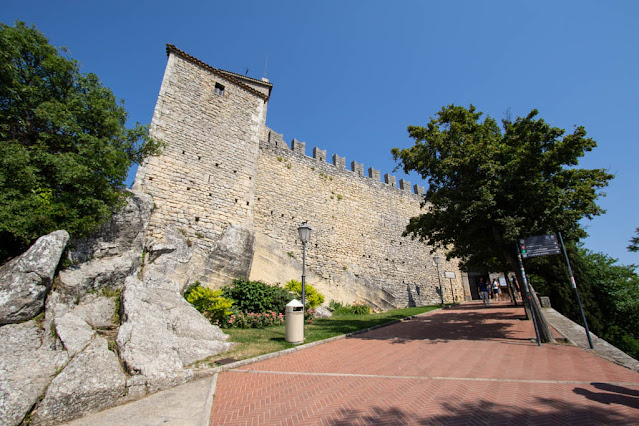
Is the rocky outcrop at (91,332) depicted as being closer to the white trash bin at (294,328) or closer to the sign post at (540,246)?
→ the white trash bin at (294,328)

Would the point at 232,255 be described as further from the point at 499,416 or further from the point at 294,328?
the point at 499,416

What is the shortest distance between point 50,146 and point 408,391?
37.0 ft

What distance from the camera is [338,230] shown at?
19250 mm

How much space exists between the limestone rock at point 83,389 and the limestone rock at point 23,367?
0.19 m

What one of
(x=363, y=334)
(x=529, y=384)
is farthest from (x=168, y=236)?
(x=529, y=384)

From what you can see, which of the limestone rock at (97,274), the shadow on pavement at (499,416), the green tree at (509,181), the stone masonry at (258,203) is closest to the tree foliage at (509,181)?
the green tree at (509,181)

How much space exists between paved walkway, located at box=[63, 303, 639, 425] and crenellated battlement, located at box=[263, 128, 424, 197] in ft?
47.5

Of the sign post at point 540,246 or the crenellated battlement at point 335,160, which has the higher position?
the crenellated battlement at point 335,160

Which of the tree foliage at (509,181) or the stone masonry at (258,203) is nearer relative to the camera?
the tree foliage at (509,181)

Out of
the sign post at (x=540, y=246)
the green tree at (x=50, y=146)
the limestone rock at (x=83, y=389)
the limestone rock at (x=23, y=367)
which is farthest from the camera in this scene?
the sign post at (x=540, y=246)

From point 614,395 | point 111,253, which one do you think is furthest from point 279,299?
point 614,395

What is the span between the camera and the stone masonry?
1120cm

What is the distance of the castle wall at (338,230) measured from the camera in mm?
16000

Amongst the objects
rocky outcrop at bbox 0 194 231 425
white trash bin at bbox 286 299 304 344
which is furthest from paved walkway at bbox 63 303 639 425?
white trash bin at bbox 286 299 304 344
